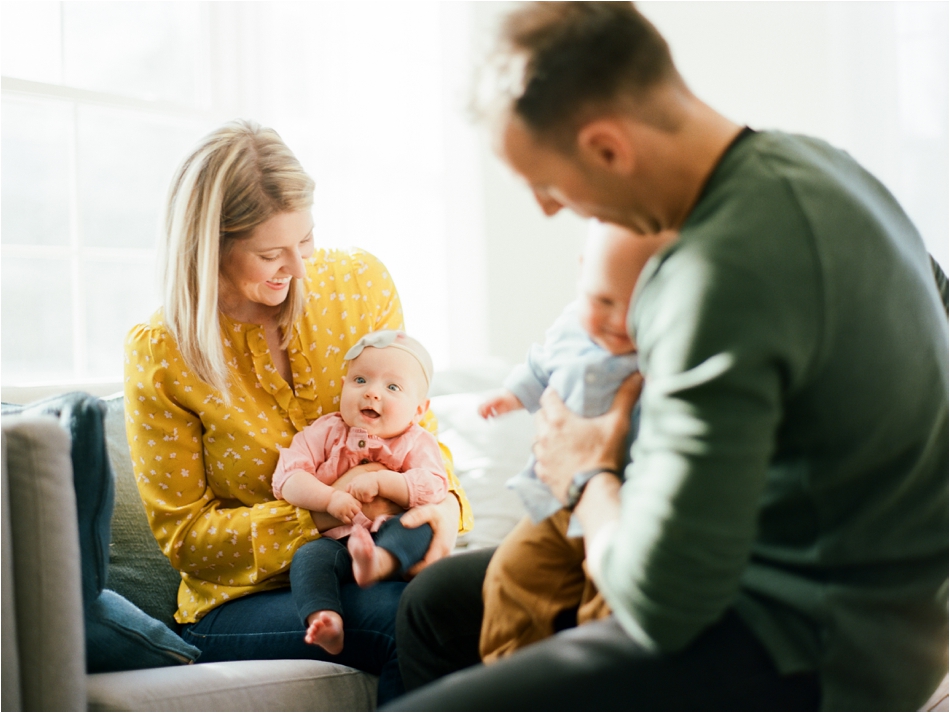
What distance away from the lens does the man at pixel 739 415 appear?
2.41 feet

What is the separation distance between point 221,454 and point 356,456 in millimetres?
263

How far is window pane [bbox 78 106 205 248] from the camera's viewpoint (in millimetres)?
2533

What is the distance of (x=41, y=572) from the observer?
118 centimetres

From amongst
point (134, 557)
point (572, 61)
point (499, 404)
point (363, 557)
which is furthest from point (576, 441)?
point (134, 557)

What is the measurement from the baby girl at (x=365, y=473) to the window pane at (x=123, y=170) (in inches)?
49.3

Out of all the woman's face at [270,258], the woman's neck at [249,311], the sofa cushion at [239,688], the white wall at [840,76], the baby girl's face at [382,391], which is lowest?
the sofa cushion at [239,688]

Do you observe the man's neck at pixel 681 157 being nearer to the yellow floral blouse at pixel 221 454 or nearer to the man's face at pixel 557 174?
the man's face at pixel 557 174

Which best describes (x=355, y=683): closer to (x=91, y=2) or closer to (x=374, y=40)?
(x=91, y=2)

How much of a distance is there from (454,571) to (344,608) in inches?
12.8

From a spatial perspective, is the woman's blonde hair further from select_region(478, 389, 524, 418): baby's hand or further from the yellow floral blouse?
select_region(478, 389, 524, 418): baby's hand

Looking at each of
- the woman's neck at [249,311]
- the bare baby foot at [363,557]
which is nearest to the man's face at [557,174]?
the bare baby foot at [363,557]

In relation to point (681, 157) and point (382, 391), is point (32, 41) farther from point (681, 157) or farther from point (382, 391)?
point (681, 157)

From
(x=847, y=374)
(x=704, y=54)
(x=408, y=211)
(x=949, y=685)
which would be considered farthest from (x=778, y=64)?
(x=847, y=374)

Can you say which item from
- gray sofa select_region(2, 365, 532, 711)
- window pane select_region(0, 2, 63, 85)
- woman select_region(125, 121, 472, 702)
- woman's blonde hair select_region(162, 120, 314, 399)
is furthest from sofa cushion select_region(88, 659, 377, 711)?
window pane select_region(0, 2, 63, 85)
